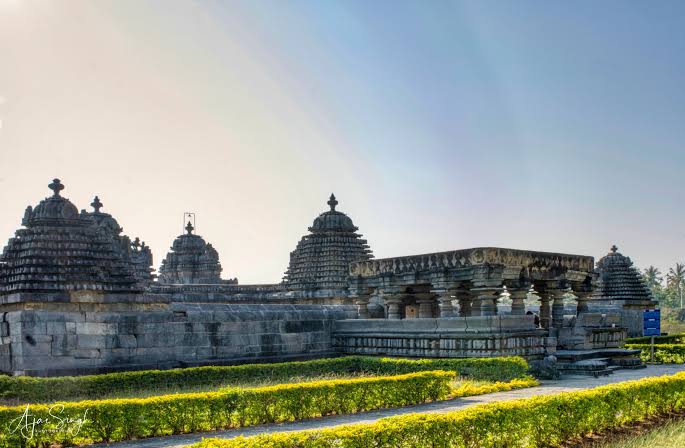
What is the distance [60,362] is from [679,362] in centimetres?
1532

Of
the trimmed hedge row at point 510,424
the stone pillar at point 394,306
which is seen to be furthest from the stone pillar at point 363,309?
the trimmed hedge row at point 510,424

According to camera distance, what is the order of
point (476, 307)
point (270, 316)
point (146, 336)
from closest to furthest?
1. point (146, 336)
2. point (476, 307)
3. point (270, 316)

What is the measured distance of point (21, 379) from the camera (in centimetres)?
1364

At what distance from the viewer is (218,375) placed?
1569cm

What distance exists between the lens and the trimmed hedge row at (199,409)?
959 centimetres

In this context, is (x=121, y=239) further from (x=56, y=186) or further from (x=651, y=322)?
(x=651, y=322)

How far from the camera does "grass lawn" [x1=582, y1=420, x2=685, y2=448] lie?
29.5ft

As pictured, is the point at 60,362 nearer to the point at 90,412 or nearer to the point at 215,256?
the point at 90,412

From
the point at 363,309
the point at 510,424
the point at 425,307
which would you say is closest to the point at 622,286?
the point at 425,307

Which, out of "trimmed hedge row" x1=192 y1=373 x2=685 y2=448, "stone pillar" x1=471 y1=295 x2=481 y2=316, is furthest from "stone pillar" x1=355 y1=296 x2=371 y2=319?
"trimmed hedge row" x1=192 y1=373 x2=685 y2=448

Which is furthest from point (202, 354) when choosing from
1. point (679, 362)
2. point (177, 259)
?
point (177, 259)

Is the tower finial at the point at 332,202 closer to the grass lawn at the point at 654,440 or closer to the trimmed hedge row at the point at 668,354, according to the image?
the trimmed hedge row at the point at 668,354

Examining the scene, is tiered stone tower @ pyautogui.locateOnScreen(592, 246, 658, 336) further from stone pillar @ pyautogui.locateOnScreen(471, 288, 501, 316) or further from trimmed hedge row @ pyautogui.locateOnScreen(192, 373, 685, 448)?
trimmed hedge row @ pyautogui.locateOnScreen(192, 373, 685, 448)

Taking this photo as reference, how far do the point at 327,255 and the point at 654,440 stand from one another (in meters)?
23.8
